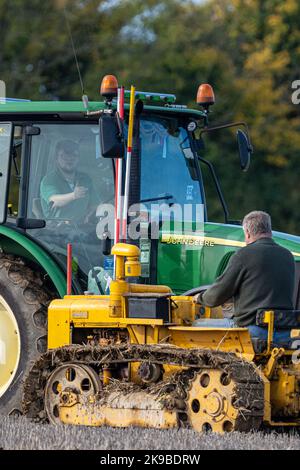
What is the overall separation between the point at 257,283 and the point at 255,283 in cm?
1

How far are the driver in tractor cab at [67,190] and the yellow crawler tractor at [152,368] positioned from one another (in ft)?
3.95

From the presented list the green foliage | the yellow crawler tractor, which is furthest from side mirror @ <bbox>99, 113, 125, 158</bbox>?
the green foliage

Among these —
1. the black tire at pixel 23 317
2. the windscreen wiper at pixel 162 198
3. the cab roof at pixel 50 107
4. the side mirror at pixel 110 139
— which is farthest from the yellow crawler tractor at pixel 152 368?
the cab roof at pixel 50 107

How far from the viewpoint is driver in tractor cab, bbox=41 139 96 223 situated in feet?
37.6

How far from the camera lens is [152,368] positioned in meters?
9.80

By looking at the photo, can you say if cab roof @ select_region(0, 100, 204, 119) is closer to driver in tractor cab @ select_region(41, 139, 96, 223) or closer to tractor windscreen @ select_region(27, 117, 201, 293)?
tractor windscreen @ select_region(27, 117, 201, 293)

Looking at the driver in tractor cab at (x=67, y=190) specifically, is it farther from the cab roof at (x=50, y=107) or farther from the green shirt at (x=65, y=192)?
the cab roof at (x=50, y=107)

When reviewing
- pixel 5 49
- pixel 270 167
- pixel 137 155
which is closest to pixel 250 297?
pixel 137 155

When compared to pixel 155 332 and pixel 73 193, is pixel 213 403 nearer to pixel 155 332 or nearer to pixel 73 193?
pixel 155 332

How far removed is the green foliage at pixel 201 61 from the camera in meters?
35.1

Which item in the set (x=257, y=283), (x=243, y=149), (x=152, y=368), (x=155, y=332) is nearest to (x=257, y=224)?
(x=257, y=283)

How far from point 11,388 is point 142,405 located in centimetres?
163

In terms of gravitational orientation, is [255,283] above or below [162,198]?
below
